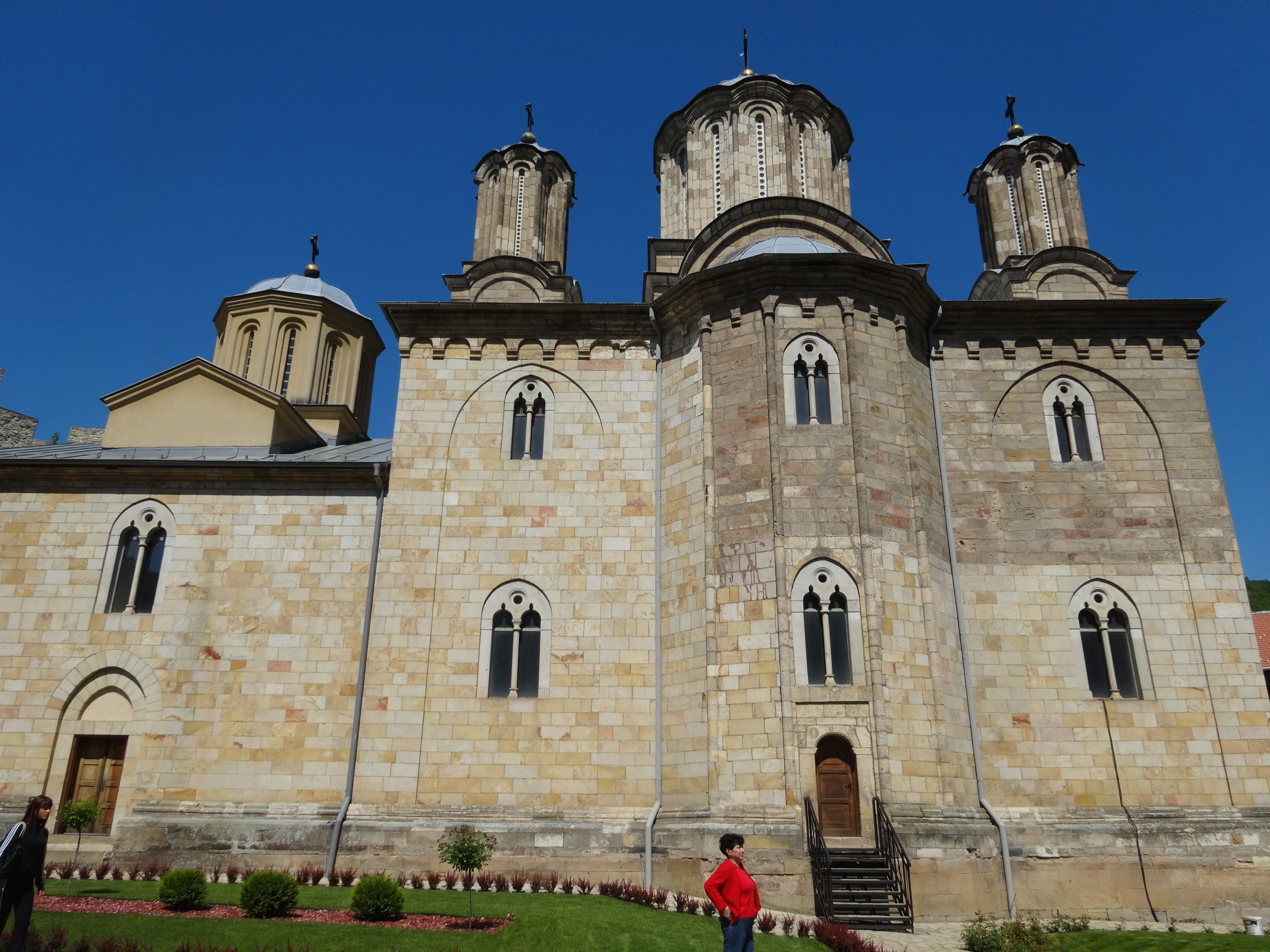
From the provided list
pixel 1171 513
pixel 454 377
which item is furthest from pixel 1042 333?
pixel 454 377

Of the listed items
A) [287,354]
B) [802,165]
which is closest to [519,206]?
[802,165]

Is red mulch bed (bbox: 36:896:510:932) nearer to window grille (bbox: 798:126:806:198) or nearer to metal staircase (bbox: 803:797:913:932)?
metal staircase (bbox: 803:797:913:932)

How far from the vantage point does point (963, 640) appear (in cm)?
1559

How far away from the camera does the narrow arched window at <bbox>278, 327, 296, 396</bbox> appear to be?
23984mm

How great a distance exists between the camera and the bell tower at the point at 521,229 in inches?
822

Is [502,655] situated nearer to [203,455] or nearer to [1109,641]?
[203,455]

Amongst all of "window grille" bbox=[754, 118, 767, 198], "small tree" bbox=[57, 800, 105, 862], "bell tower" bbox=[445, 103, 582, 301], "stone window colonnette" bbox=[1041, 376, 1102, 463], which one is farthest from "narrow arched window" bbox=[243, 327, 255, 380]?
"stone window colonnette" bbox=[1041, 376, 1102, 463]

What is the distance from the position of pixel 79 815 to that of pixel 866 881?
1155cm

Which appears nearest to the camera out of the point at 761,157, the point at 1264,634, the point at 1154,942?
the point at 1154,942

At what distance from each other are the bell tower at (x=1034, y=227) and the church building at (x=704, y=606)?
239 cm

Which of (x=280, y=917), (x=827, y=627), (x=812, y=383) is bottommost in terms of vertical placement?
(x=280, y=917)

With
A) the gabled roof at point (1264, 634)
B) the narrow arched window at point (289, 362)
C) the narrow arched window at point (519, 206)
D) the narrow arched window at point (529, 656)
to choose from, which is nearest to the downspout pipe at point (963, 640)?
the narrow arched window at point (529, 656)

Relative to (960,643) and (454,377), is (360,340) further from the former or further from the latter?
(960,643)

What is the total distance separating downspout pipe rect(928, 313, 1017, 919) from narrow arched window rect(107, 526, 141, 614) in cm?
1465
